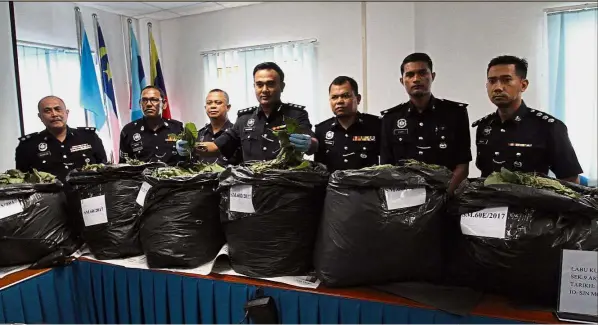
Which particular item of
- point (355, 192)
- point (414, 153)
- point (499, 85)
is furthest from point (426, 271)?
point (499, 85)

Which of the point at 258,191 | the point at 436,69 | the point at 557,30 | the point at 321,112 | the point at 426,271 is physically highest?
the point at 557,30

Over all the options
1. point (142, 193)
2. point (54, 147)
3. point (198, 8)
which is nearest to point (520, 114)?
point (142, 193)

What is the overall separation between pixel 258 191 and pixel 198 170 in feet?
1.39

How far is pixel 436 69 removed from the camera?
144 inches

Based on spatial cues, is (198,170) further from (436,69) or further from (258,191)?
(436,69)

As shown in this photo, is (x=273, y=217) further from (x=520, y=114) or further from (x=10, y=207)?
(x=520, y=114)

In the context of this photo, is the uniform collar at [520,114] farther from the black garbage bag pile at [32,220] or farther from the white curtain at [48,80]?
the white curtain at [48,80]

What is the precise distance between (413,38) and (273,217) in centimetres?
276

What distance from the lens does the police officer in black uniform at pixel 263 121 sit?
2.13 metres

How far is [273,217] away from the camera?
1.42 m

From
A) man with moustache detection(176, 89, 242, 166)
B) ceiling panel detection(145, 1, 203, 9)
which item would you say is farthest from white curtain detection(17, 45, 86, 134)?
man with moustache detection(176, 89, 242, 166)

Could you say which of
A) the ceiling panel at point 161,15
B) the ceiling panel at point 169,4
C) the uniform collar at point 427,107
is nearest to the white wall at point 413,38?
the ceiling panel at point 169,4

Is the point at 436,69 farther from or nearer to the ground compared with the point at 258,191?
farther from the ground

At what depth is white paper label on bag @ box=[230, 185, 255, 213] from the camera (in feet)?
4.68
